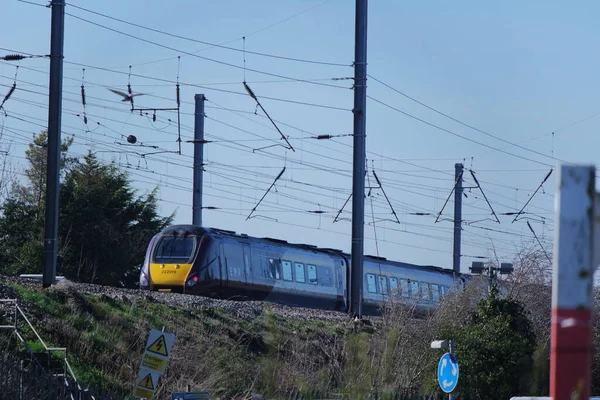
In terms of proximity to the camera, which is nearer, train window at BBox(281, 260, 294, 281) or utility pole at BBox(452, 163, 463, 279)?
train window at BBox(281, 260, 294, 281)

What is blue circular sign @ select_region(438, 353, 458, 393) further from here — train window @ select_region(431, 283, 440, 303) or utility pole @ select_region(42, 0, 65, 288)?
train window @ select_region(431, 283, 440, 303)

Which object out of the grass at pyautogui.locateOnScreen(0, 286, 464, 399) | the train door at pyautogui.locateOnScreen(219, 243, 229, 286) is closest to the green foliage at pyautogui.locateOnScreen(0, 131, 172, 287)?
the train door at pyautogui.locateOnScreen(219, 243, 229, 286)

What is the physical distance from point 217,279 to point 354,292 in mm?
7380

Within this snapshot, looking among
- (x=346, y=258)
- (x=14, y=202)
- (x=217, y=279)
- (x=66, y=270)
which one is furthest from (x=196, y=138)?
(x=14, y=202)

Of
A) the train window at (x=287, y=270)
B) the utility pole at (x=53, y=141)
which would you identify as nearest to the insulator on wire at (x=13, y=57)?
the utility pole at (x=53, y=141)

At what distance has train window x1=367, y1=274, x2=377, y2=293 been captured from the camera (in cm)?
3806

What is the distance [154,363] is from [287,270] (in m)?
21.5

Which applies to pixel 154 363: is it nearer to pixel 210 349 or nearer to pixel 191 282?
pixel 210 349

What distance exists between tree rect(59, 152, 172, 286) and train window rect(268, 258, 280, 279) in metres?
14.2

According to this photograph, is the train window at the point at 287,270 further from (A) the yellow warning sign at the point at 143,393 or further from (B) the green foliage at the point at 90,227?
(A) the yellow warning sign at the point at 143,393

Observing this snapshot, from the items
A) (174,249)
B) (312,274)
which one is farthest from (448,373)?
(312,274)

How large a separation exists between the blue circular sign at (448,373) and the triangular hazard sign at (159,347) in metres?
5.19

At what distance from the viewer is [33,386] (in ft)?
49.1

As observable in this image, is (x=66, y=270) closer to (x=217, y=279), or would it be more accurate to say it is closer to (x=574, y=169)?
(x=217, y=279)
